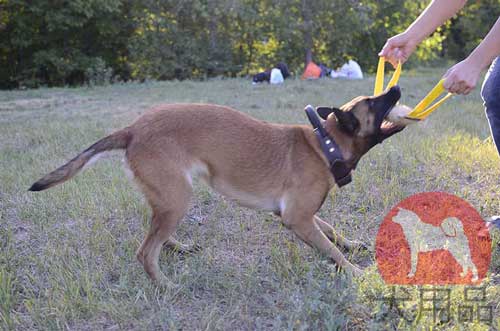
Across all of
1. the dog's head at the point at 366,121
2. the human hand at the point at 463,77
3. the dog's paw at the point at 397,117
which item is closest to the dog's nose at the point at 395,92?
the dog's head at the point at 366,121

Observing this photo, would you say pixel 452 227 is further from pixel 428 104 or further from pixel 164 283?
pixel 164 283

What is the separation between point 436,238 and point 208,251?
171 cm

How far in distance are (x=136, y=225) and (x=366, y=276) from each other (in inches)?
80.2

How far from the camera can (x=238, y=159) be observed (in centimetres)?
362

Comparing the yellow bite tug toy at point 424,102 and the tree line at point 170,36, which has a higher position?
the yellow bite tug toy at point 424,102

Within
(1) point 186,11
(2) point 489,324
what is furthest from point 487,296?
(1) point 186,11

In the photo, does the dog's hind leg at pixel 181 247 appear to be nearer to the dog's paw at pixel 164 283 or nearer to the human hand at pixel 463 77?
the dog's paw at pixel 164 283

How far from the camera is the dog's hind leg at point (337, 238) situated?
146 inches

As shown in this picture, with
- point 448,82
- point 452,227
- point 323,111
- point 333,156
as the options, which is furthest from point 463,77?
point 452,227

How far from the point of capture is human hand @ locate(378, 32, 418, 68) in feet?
12.5

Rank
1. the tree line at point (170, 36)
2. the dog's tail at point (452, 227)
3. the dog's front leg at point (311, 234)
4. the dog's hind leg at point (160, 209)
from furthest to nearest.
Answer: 1. the tree line at point (170, 36)
2. the dog's tail at point (452, 227)
3. the dog's front leg at point (311, 234)
4. the dog's hind leg at point (160, 209)

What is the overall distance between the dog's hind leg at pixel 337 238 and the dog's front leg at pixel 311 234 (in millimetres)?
295

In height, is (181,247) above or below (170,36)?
above

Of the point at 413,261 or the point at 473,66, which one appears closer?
the point at 473,66
